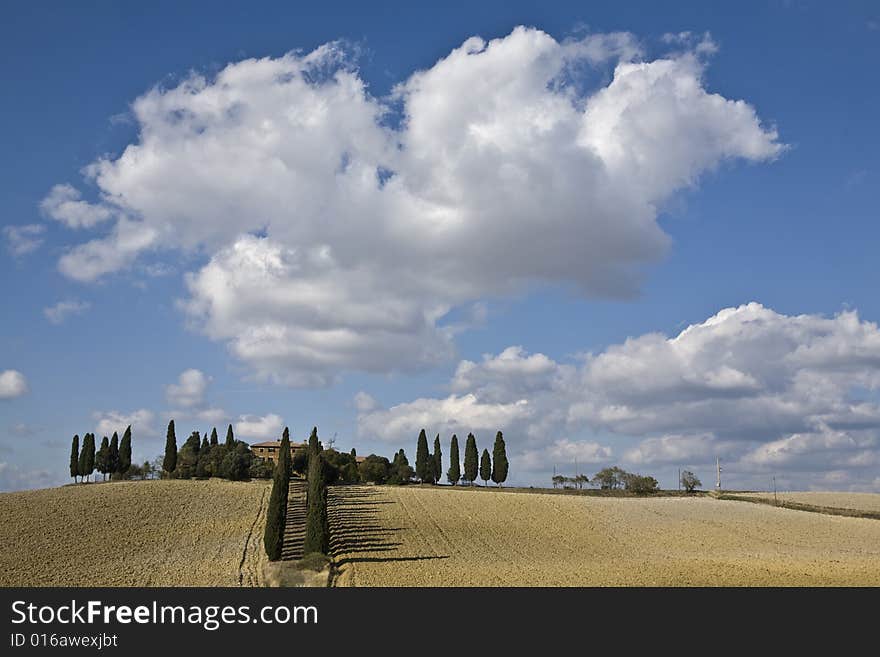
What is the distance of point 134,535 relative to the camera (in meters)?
54.2

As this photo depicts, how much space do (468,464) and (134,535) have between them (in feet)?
178

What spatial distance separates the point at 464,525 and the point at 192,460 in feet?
165

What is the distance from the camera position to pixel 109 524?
56.9m

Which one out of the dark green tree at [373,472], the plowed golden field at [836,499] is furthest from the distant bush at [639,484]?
the dark green tree at [373,472]

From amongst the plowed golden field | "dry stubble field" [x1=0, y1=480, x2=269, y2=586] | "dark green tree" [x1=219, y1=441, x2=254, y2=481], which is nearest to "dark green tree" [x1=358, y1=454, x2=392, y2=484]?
"dark green tree" [x1=219, y1=441, x2=254, y2=481]

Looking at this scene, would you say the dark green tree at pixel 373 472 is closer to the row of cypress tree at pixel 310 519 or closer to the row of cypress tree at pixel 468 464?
the row of cypress tree at pixel 468 464

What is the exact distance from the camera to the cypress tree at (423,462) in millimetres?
103125

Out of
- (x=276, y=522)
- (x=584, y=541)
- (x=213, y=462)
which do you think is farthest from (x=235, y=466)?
(x=584, y=541)

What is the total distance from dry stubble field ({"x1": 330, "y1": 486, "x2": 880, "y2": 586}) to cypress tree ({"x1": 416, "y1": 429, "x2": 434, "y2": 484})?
14834mm

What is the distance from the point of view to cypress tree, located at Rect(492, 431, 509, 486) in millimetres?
101812
